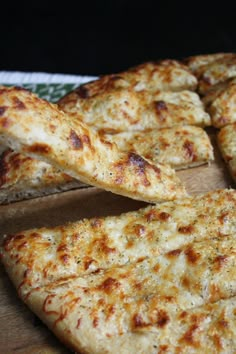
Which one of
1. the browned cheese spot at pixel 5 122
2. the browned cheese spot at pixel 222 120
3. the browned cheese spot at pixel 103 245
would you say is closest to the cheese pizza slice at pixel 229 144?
the browned cheese spot at pixel 222 120

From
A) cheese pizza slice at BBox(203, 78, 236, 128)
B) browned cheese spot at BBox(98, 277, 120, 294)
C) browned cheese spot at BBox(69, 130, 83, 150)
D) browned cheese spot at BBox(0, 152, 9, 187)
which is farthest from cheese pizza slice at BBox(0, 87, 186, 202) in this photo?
browned cheese spot at BBox(0, 152, 9, 187)

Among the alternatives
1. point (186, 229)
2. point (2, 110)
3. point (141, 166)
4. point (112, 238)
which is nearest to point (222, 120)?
point (141, 166)

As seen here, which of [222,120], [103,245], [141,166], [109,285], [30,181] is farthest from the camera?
[222,120]

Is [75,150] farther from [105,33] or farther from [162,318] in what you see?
[105,33]

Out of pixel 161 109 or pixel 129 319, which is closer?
pixel 129 319

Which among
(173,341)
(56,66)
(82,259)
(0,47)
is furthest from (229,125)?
(0,47)
